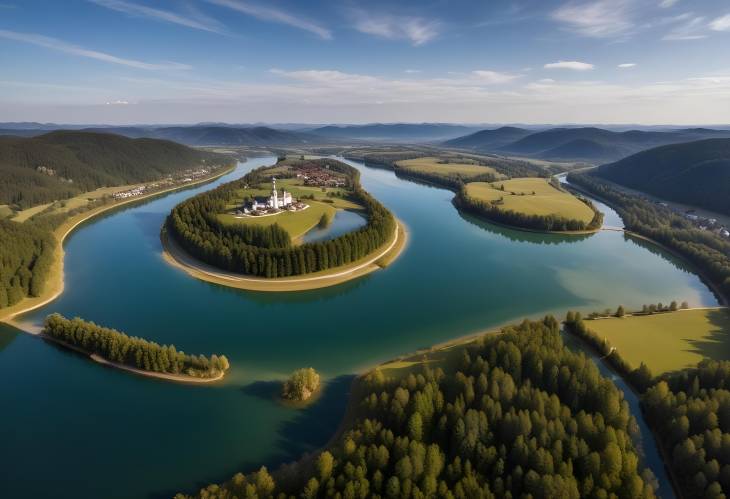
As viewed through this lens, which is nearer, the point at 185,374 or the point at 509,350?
the point at 509,350

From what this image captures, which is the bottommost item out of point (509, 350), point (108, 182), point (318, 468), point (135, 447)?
point (135, 447)

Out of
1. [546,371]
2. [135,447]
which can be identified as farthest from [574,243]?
[135,447]

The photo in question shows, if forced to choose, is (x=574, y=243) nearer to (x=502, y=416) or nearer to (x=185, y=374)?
(x=502, y=416)

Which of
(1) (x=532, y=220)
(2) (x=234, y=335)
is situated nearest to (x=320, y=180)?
(1) (x=532, y=220)

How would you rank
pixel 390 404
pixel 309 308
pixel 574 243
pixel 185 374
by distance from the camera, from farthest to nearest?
pixel 574 243
pixel 309 308
pixel 185 374
pixel 390 404

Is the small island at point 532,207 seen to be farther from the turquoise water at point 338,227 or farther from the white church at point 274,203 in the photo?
the white church at point 274,203

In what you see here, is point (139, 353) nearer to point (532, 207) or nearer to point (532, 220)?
point (532, 220)
